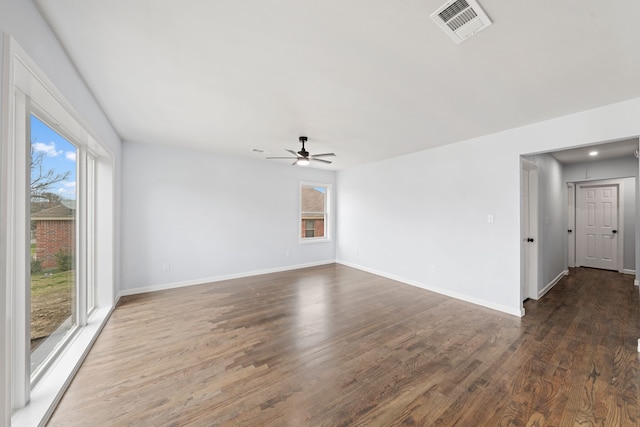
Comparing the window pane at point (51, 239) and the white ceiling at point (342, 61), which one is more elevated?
the white ceiling at point (342, 61)

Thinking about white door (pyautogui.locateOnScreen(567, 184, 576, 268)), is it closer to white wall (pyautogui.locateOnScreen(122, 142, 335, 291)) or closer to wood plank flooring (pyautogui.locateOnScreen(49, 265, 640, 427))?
wood plank flooring (pyautogui.locateOnScreen(49, 265, 640, 427))

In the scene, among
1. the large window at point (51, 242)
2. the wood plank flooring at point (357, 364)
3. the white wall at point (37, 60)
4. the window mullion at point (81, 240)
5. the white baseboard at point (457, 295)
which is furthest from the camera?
the white baseboard at point (457, 295)

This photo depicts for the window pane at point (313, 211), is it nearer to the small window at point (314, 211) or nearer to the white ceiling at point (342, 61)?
the small window at point (314, 211)

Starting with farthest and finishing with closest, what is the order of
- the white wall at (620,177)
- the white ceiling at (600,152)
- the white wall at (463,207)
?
the white wall at (620,177), the white ceiling at (600,152), the white wall at (463,207)

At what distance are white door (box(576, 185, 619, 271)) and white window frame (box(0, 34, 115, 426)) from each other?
9.25 m

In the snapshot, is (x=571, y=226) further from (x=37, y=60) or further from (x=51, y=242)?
(x=51, y=242)

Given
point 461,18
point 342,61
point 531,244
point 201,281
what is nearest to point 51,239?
point 201,281

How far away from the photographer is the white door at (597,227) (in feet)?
18.3

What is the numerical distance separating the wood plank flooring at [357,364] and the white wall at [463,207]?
601 millimetres

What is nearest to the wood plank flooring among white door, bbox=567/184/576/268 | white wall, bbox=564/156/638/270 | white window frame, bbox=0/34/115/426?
white window frame, bbox=0/34/115/426

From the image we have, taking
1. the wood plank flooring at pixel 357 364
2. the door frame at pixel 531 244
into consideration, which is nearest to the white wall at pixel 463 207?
the wood plank flooring at pixel 357 364

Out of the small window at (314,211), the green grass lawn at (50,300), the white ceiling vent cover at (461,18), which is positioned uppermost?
the white ceiling vent cover at (461,18)

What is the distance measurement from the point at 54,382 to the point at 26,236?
118 centimetres

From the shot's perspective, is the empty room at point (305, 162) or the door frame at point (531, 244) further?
the door frame at point (531, 244)
